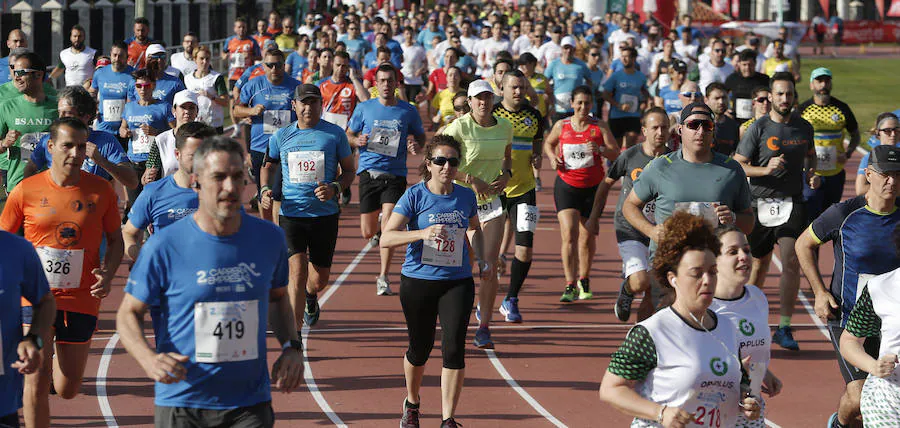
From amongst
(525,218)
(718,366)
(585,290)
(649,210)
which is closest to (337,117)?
(585,290)

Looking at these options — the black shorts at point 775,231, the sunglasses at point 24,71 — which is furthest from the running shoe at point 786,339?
the sunglasses at point 24,71

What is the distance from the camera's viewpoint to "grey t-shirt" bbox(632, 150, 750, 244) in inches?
340

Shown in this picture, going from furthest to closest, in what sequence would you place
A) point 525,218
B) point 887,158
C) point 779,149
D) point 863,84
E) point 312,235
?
1. point 863,84
2. point 525,218
3. point 779,149
4. point 312,235
5. point 887,158

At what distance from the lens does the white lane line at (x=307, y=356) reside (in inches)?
358

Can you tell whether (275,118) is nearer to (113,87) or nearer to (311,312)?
(113,87)

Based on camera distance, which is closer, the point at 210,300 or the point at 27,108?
the point at 210,300

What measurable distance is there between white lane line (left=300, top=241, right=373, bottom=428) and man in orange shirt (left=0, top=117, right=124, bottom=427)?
1348 millimetres

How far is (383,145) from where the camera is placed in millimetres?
12859

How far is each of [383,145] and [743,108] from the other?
5.87 m

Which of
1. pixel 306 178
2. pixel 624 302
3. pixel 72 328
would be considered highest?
pixel 306 178

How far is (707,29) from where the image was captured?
73.5 m

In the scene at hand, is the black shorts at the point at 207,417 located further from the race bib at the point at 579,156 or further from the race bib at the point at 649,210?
the race bib at the point at 579,156

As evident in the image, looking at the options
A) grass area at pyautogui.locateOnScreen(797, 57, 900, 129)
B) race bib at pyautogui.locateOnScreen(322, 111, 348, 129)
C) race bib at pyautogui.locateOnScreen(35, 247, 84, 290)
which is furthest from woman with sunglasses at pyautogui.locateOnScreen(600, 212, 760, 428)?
grass area at pyautogui.locateOnScreen(797, 57, 900, 129)

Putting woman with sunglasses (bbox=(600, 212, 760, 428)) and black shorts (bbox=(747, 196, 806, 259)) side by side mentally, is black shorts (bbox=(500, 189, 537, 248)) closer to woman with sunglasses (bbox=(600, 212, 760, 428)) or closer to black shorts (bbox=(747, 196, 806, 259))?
black shorts (bbox=(747, 196, 806, 259))
